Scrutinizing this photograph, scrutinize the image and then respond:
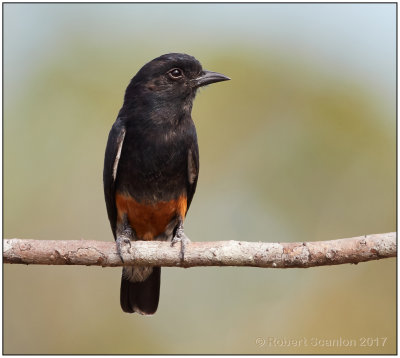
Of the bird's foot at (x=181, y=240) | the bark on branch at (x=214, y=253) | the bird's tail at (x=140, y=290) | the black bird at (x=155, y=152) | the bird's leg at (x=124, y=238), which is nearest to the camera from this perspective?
the bark on branch at (x=214, y=253)

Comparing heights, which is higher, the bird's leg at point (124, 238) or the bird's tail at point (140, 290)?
the bird's leg at point (124, 238)

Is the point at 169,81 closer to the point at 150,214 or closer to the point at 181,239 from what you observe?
the point at 150,214

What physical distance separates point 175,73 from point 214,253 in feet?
6.90

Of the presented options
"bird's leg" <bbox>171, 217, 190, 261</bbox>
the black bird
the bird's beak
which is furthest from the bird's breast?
the bird's beak

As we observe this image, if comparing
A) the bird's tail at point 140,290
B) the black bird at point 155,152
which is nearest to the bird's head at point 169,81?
the black bird at point 155,152

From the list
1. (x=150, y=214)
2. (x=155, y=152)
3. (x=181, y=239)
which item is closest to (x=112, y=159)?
(x=155, y=152)

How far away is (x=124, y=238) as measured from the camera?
548cm

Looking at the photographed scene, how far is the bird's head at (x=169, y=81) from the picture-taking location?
6082mm

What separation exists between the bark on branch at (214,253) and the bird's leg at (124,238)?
0.15 feet

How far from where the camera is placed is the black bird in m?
5.92

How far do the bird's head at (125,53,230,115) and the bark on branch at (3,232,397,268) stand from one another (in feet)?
5.26

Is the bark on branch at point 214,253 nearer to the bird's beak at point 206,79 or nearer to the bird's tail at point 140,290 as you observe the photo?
the bird's tail at point 140,290

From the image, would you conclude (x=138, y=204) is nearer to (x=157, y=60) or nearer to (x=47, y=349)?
(x=157, y=60)

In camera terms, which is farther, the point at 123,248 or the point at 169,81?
the point at 169,81
